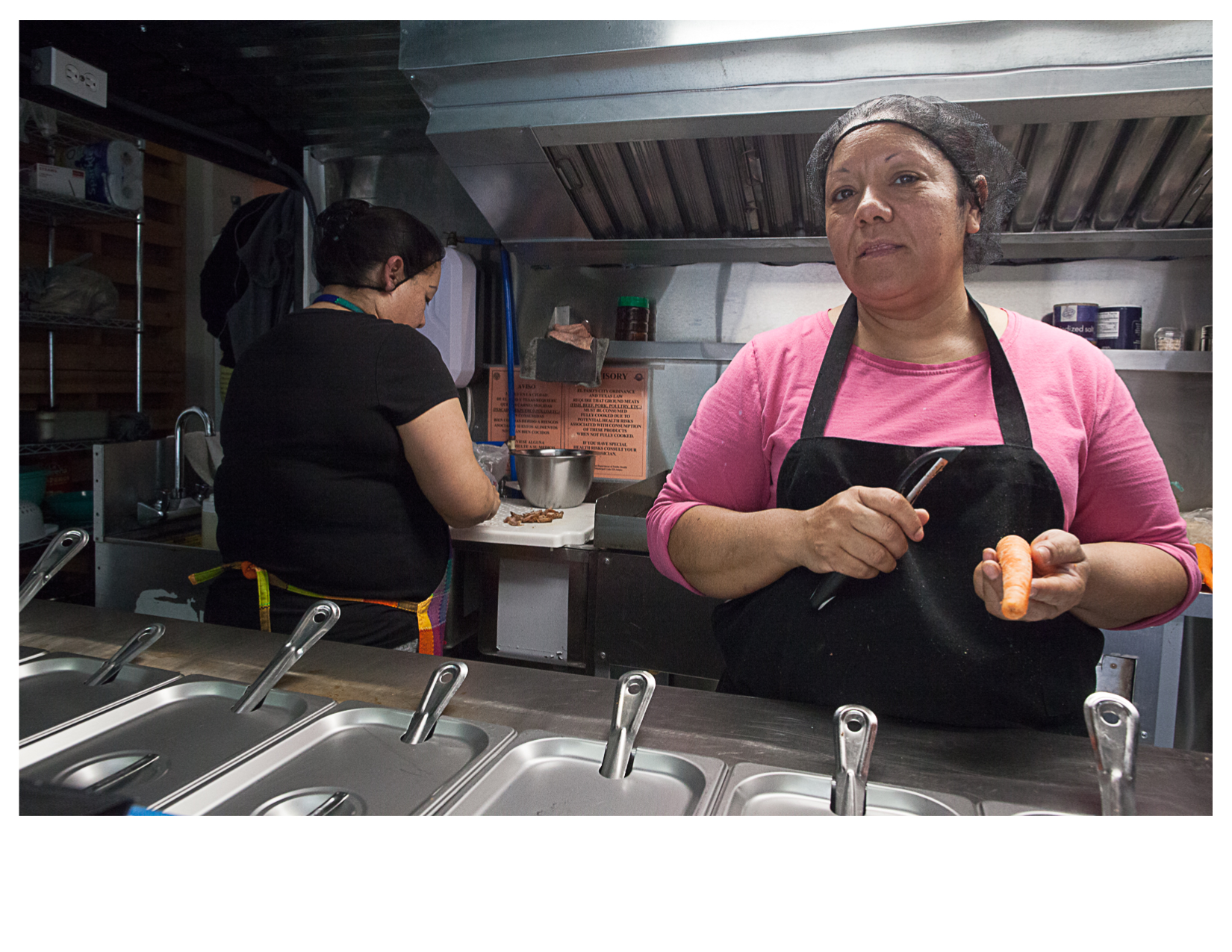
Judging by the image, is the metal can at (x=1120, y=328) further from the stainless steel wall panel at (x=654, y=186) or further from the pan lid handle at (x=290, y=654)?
the pan lid handle at (x=290, y=654)

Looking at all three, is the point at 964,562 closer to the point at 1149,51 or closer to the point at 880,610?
the point at 880,610

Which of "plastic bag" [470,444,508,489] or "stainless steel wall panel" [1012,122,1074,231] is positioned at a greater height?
"stainless steel wall panel" [1012,122,1074,231]

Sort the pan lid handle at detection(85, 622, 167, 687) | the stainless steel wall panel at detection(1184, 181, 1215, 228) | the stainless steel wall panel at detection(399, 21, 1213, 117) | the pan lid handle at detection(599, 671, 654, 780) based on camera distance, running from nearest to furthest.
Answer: the pan lid handle at detection(599, 671, 654, 780)
the pan lid handle at detection(85, 622, 167, 687)
the stainless steel wall panel at detection(399, 21, 1213, 117)
the stainless steel wall panel at detection(1184, 181, 1215, 228)

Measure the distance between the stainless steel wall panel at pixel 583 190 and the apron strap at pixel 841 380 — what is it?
0.62 metres

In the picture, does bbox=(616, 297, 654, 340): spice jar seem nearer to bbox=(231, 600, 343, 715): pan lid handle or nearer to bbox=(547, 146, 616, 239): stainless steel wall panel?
bbox=(547, 146, 616, 239): stainless steel wall panel

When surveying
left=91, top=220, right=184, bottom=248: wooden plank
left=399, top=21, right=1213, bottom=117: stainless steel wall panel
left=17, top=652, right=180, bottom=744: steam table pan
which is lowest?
left=17, top=652, right=180, bottom=744: steam table pan

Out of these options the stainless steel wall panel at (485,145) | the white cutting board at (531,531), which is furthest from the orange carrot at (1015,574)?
the stainless steel wall panel at (485,145)

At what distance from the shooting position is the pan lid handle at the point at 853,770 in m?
0.62

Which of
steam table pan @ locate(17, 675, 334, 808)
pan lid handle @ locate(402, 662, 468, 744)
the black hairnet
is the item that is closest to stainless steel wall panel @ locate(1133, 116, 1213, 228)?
the black hairnet

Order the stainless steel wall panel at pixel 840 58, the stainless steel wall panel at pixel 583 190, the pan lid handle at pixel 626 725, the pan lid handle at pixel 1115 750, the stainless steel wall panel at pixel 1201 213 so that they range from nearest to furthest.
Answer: the pan lid handle at pixel 1115 750 < the pan lid handle at pixel 626 725 < the stainless steel wall panel at pixel 840 58 < the stainless steel wall panel at pixel 1201 213 < the stainless steel wall panel at pixel 583 190

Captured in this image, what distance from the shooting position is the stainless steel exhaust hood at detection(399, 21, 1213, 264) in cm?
102

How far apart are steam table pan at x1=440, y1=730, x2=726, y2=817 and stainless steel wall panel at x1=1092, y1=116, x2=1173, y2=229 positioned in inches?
42.7

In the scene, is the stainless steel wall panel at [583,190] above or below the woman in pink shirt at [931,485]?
above

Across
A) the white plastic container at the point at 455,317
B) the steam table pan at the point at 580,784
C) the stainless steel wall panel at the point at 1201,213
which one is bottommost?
the steam table pan at the point at 580,784
